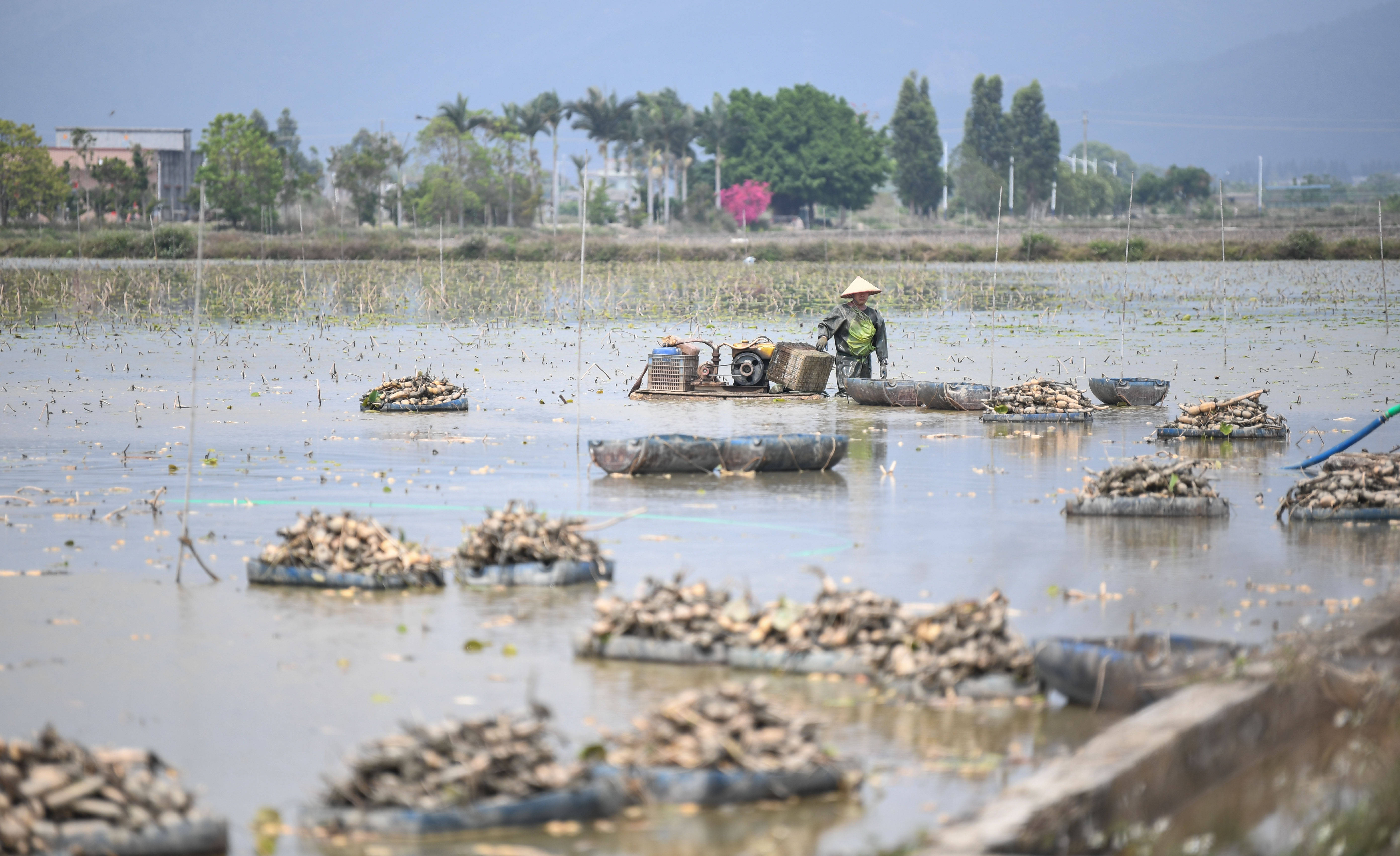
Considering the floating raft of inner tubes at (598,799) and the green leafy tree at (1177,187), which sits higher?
the green leafy tree at (1177,187)

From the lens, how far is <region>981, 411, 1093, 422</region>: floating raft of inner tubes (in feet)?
56.5

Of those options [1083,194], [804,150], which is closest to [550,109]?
[804,150]

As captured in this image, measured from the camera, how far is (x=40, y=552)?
10.2 metres

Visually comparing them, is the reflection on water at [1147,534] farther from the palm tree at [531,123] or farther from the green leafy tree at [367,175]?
the palm tree at [531,123]

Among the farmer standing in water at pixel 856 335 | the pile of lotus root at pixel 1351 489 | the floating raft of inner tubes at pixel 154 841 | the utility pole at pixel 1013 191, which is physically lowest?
the floating raft of inner tubes at pixel 154 841

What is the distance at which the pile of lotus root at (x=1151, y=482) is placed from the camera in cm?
1123

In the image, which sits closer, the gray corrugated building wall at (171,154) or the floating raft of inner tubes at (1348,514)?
the floating raft of inner tubes at (1348,514)

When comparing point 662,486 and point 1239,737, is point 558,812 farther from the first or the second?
point 662,486

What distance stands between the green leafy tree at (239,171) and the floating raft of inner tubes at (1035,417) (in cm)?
7962

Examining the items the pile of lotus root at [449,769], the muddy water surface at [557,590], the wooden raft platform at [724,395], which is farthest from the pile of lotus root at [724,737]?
the wooden raft platform at [724,395]

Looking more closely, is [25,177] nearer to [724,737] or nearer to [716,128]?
[716,128]

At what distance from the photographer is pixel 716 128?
134 metres

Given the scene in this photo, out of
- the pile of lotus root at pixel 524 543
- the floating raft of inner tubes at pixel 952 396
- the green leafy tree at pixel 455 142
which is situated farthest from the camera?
the green leafy tree at pixel 455 142


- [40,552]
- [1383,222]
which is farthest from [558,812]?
[1383,222]
